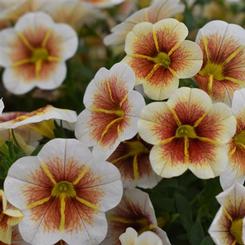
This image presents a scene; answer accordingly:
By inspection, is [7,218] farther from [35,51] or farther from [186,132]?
[35,51]

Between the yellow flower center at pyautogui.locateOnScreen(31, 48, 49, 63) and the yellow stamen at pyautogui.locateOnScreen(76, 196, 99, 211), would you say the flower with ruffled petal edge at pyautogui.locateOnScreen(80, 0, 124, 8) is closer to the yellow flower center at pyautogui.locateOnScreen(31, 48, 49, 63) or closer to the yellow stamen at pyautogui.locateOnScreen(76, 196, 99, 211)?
the yellow flower center at pyautogui.locateOnScreen(31, 48, 49, 63)

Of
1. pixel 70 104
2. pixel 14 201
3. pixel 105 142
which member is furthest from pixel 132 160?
pixel 70 104

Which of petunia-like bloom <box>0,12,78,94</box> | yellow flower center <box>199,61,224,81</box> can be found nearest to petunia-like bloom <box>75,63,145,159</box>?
yellow flower center <box>199,61,224,81</box>

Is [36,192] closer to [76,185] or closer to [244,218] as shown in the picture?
[76,185]

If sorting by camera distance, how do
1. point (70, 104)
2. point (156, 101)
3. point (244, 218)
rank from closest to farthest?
point (244, 218) → point (156, 101) → point (70, 104)

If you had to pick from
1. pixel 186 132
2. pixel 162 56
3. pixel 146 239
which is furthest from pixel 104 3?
pixel 146 239
